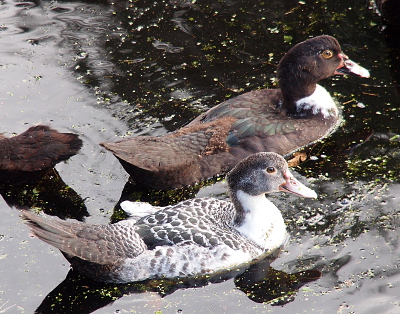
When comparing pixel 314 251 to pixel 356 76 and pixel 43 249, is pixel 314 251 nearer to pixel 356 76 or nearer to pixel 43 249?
pixel 43 249

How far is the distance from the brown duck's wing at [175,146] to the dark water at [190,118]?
0.41 meters

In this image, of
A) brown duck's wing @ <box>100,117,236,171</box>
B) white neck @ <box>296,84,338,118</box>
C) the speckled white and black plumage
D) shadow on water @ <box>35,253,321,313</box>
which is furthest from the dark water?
brown duck's wing @ <box>100,117,236,171</box>

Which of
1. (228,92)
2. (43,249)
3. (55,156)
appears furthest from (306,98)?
(43,249)

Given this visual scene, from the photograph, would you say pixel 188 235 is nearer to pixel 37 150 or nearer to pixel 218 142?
pixel 218 142

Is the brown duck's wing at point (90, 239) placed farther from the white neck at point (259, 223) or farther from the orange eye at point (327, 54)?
the orange eye at point (327, 54)

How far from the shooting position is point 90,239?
18.2ft

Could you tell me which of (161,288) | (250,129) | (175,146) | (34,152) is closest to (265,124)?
(250,129)

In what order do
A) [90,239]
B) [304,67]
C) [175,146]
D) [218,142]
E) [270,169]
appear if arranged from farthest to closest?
[304,67] → [218,142] → [175,146] → [270,169] → [90,239]

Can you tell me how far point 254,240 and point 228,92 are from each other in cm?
281

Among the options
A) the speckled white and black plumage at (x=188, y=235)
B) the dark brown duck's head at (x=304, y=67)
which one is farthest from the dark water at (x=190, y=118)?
the dark brown duck's head at (x=304, y=67)

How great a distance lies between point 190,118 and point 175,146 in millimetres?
1129

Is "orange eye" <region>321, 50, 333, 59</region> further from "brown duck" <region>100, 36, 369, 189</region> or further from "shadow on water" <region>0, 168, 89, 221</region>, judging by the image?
"shadow on water" <region>0, 168, 89, 221</region>

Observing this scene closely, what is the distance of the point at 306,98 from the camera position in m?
7.51

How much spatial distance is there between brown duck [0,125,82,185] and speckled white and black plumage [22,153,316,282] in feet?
4.07
